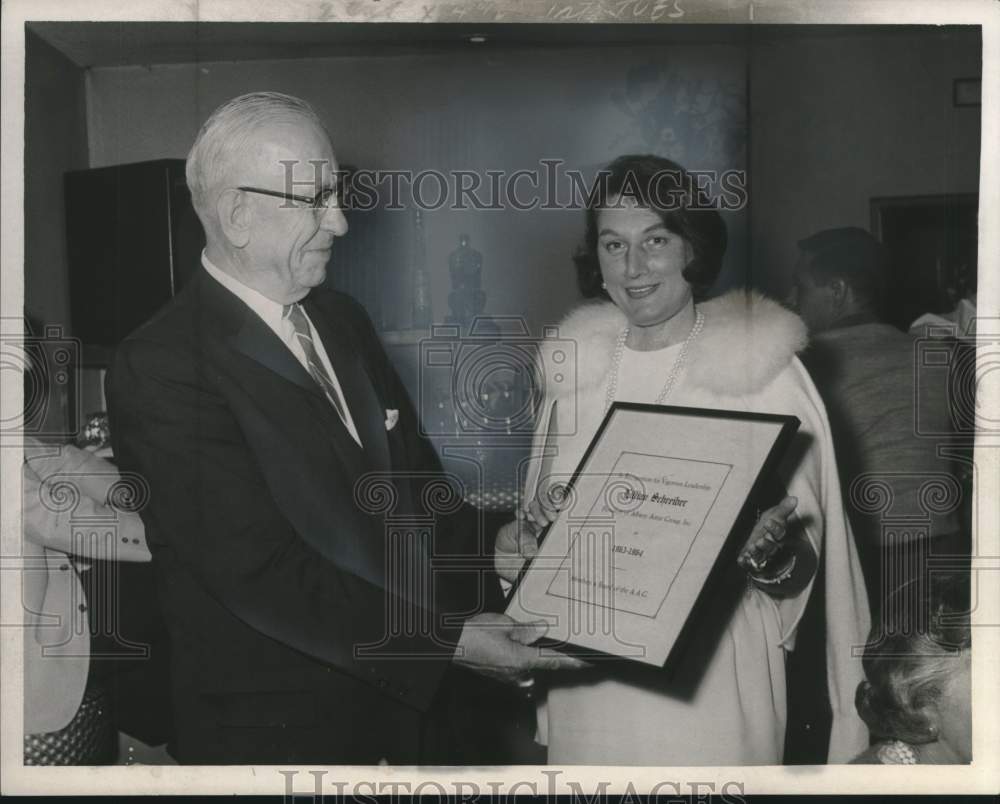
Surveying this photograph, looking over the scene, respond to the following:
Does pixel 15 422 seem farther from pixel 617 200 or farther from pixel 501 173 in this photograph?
pixel 617 200

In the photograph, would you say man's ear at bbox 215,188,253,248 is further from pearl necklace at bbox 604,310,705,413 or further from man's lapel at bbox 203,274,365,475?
pearl necklace at bbox 604,310,705,413

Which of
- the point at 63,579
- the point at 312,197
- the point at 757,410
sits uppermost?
the point at 312,197

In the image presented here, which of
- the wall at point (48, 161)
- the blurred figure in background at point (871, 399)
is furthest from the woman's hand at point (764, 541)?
the wall at point (48, 161)

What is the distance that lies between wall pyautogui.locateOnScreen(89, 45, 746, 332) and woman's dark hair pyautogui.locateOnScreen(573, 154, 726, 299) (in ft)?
0.12

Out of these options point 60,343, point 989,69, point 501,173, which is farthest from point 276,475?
point 989,69

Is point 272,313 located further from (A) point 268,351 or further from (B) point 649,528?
(B) point 649,528

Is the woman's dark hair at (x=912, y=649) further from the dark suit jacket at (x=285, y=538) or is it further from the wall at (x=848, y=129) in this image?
the dark suit jacket at (x=285, y=538)

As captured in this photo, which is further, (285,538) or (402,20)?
(402,20)

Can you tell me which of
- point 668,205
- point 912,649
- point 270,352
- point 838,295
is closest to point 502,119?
point 668,205

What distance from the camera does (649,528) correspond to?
3.00 meters

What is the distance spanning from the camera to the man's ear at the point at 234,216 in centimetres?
304

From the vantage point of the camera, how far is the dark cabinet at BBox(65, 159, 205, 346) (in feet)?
10.0

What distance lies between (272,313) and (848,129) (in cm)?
162

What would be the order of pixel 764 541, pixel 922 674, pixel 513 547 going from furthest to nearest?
1. pixel 922 674
2. pixel 513 547
3. pixel 764 541
